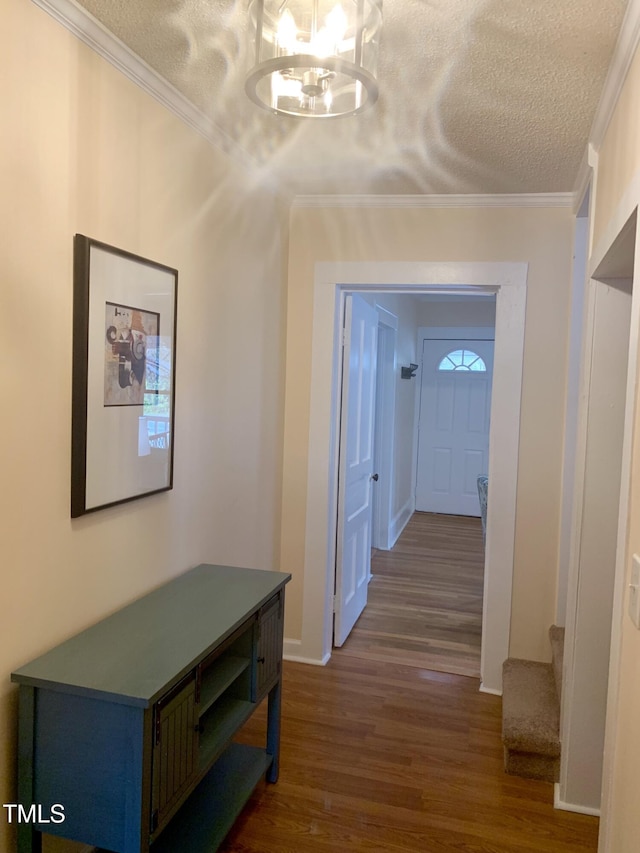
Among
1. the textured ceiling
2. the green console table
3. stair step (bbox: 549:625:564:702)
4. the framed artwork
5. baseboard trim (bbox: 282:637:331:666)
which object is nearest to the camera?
the green console table

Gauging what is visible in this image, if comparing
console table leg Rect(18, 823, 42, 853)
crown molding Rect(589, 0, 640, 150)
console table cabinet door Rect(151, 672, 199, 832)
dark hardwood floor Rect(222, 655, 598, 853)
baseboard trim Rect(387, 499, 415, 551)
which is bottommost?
dark hardwood floor Rect(222, 655, 598, 853)

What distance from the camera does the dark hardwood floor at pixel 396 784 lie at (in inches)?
88.3

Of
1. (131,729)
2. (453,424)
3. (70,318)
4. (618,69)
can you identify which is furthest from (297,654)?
(453,424)

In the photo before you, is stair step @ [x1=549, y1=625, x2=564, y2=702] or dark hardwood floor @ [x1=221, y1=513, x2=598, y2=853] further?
stair step @ [x1=549, y1=625, x2=564, y2=702]

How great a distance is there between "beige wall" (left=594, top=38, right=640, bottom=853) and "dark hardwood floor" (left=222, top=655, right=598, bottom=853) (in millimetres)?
904

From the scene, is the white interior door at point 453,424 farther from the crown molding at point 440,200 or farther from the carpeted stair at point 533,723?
the carpeted stair at point 533,723

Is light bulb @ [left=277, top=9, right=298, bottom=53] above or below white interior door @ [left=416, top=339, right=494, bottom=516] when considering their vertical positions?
above

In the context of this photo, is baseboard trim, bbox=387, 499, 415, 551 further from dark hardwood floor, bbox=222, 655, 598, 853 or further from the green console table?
the green console table

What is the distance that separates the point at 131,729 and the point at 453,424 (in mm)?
6341

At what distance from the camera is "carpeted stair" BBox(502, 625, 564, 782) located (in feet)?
8.58

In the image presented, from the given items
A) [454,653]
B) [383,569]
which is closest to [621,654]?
[454,653]

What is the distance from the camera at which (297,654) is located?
362 cm

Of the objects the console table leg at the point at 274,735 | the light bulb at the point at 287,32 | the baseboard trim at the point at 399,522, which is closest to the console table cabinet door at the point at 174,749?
the console table leg at the point at 274,735

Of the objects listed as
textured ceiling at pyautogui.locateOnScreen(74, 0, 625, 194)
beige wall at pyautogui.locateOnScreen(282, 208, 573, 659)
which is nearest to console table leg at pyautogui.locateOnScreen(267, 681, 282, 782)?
beige wall at pyautogui.locateOnScreen(282, 208, 573, 659)
